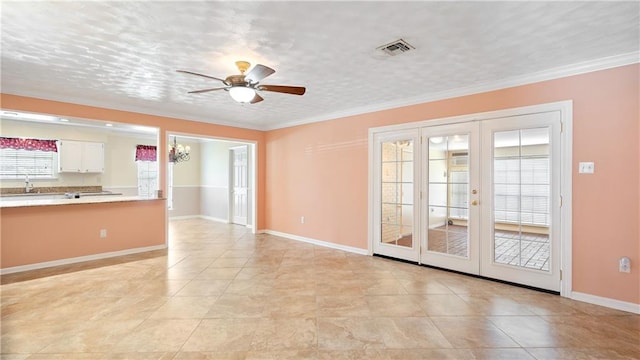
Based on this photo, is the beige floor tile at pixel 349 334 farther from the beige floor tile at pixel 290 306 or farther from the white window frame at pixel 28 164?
the white window frame at pixel 28 164

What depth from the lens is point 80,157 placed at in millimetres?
6762

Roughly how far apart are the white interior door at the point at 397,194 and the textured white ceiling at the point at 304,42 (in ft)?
3.07

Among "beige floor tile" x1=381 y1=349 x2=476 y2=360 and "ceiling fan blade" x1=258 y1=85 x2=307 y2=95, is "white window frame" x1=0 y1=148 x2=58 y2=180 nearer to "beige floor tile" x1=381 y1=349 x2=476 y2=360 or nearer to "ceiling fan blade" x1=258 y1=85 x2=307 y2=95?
"ceiling fan blade" x1=258 y1=85 x2=307 y2=95

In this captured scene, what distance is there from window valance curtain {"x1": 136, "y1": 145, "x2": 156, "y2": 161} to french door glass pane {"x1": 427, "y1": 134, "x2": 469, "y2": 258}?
7328 millimetres

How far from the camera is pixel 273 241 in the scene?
600cm

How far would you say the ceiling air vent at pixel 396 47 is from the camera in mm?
2646

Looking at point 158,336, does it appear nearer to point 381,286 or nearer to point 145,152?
point 381,286

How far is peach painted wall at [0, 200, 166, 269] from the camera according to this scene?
4.00 m

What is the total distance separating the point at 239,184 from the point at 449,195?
575 cm

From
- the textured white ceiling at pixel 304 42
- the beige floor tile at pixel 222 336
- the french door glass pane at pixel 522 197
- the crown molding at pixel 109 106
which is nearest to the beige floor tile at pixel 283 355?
the beige floor tile at pixel 222 336

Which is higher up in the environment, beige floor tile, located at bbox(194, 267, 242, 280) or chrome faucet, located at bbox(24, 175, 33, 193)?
chrome faucet, located at bbox(24, 175, 33, 193)

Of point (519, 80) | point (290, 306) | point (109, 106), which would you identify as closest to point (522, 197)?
point (519, 80)

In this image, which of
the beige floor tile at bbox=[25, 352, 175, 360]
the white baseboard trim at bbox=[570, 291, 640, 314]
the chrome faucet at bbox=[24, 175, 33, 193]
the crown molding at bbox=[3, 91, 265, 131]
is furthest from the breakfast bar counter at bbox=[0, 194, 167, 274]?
the white baseboard trim at bbox=[570, 291, 640, 314]

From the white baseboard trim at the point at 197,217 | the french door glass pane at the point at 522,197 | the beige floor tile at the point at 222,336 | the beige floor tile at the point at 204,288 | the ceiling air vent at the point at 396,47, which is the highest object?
the ceiling air vent at the point at 396,47
